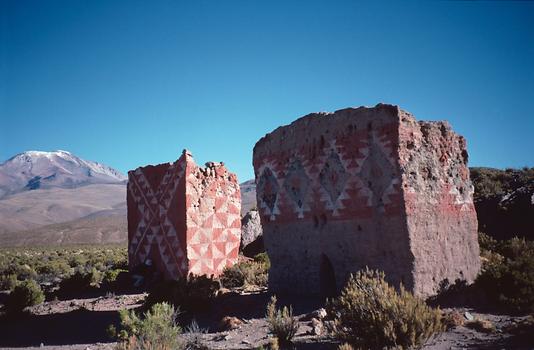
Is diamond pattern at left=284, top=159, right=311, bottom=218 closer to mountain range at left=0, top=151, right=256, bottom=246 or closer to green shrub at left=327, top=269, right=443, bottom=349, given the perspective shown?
green shrub at left=327, top=269, right=443, bottom=349

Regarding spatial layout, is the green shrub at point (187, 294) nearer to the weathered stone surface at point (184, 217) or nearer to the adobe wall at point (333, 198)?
the adobe wall at point (333, 198)

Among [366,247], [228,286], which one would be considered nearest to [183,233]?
[228,286]

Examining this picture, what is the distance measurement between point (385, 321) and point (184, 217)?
9.20 m

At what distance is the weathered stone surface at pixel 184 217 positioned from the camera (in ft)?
45.3

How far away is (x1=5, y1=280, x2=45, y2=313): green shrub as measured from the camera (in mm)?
11562

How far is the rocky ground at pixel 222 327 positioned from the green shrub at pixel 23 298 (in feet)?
0.98

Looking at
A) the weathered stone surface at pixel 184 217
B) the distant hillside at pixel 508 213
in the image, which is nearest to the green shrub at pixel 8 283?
the weathered stone surface at pixel 184 217

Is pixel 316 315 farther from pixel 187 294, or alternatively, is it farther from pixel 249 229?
pixel 249 229

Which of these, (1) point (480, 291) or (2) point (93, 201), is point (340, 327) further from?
(2) point (93, 201)

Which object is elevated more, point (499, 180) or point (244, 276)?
point (499, 180)

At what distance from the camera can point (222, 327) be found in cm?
805

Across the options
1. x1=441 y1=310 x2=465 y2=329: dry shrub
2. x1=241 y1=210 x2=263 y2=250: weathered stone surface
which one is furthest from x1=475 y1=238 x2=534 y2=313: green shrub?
x1=241 y1=210 x2=263 y2=250: weathered stone surface

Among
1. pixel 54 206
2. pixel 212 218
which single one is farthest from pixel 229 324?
pixel 54 206

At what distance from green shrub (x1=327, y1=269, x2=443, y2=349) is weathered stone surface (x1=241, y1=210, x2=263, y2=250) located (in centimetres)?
1371
